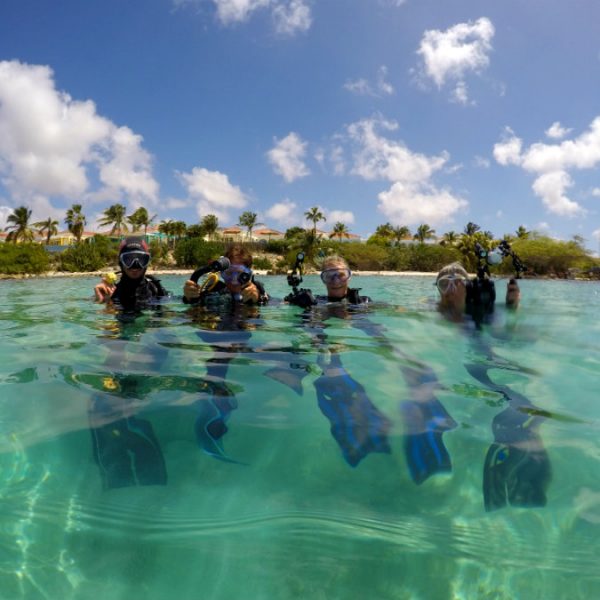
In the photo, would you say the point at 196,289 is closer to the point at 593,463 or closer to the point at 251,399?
the point at 251,399

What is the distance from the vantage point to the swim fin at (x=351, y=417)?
222 cm

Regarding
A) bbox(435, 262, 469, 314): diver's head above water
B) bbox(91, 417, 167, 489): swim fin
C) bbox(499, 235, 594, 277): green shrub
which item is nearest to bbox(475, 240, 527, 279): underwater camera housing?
bbox(435, 262, 469, 314): diver's head above water

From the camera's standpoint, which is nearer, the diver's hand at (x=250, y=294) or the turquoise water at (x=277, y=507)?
the turquoise water at (x=277, y=507)

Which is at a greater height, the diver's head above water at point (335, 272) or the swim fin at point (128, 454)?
the diver's head above water at point (335, 272)

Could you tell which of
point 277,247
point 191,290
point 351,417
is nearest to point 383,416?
point 351,417

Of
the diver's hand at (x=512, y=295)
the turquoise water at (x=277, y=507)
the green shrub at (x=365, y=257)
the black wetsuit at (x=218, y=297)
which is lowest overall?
the turquoise water at (x=277, y=507)

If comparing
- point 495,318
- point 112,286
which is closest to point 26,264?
point 112,286

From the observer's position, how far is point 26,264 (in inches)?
1747

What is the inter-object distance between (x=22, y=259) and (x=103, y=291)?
46070 mm

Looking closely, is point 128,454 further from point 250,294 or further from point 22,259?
point 22,259

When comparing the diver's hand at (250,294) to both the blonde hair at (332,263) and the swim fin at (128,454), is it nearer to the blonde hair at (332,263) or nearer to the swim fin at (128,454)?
the blonde hair at (332,263)

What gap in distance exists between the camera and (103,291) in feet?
21.6

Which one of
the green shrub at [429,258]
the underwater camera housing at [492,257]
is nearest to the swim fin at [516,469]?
the underwater camera housing at [492,257]

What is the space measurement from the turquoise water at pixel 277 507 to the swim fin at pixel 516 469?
42 millimetres
